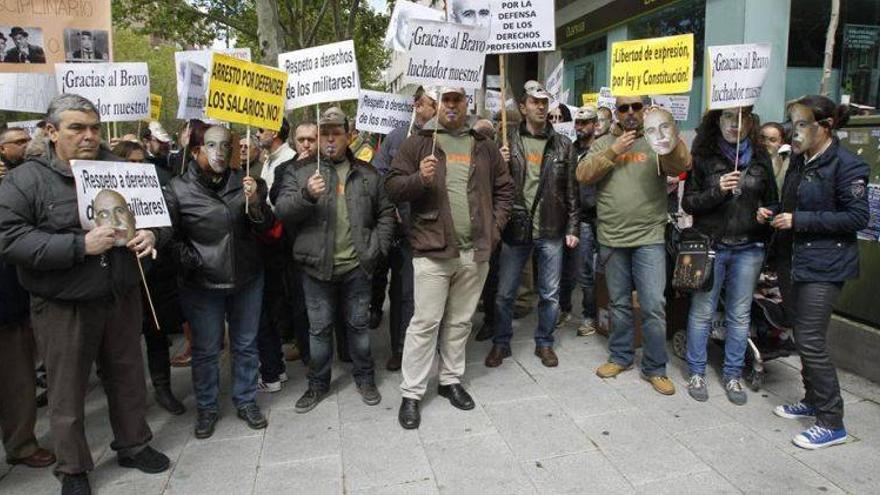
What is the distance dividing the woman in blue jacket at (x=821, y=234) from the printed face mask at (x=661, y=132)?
673 mm

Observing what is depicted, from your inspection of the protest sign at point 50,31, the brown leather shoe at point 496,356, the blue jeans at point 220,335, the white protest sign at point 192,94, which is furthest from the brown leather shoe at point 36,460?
the brown leather shoe at point 496,356

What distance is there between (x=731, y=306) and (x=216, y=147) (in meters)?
3.57

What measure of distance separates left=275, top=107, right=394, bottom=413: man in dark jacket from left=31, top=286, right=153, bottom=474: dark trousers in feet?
3.56

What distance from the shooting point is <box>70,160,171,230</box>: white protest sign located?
302 cm

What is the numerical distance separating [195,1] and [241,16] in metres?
1.90

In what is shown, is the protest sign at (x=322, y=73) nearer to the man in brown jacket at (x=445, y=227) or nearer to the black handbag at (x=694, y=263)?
the man in brown jacket at (x=445, y=227)

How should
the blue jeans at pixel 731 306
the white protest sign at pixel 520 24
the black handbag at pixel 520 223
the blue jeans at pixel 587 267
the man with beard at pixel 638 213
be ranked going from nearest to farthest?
1. the blue jeans at pixel 731 306
2. the man with beard at pixel 638 213
3. the black handbag at pixel 520 223
4. the white protest sign at pixel 520 24
5. the blue jeans at pixel 587 267

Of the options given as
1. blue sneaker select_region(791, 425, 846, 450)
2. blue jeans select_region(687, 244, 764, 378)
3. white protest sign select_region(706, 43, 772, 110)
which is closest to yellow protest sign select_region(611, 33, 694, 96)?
white protest sign select_region(706, 43, 772, 110)

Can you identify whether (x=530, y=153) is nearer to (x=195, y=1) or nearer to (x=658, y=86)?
(x=658, y=86)

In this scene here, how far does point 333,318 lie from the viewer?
4.33 meters

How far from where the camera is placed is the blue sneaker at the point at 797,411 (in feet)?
12.9

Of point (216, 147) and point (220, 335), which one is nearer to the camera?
point (216, 147)

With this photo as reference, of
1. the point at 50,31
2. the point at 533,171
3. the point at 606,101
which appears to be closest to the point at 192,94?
the point at 50,31

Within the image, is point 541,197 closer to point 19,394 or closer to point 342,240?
point 342,240
